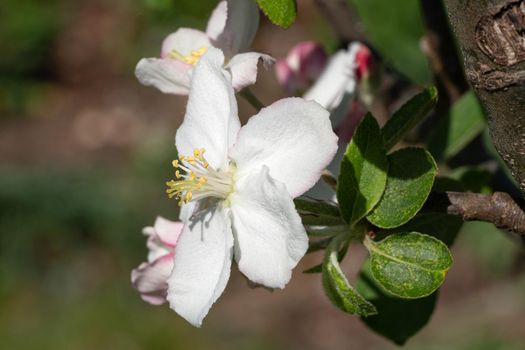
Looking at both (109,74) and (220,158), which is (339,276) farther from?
(109,74)

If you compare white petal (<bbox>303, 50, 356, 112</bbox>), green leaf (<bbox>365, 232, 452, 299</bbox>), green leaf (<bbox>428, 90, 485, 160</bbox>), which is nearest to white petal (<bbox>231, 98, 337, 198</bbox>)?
green leaf (<bbox>365, 232, 452, 299</bbox>)

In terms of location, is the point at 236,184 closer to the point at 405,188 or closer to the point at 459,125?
the point at 405,188

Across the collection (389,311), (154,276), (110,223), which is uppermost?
(154,276)

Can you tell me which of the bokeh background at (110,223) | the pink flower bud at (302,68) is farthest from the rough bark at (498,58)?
the bokeh background at (110,223)

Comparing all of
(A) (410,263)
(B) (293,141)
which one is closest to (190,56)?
(B) (293,141)

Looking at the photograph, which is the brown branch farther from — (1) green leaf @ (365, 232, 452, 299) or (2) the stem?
(2) the stem

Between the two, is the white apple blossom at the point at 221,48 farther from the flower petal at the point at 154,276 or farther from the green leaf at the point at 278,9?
the flower petal at the point at 154,276
